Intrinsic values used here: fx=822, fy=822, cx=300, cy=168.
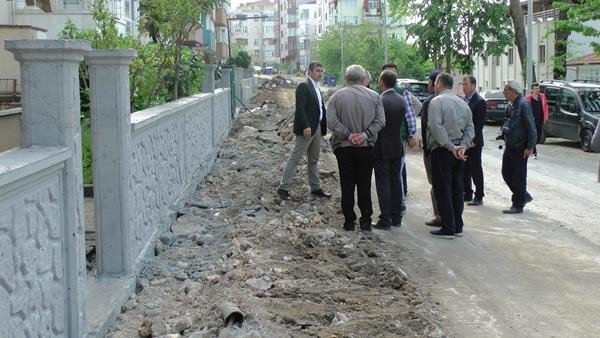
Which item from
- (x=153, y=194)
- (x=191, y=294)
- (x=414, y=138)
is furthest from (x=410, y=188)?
(x=191, y=294)

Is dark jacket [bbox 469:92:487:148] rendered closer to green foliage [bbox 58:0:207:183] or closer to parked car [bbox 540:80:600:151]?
green foliage [bbox 58:0:207:183]

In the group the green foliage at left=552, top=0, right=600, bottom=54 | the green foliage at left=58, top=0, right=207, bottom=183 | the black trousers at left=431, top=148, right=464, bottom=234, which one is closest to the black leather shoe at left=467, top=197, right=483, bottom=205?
the black trousers at left=431, top=148, right=464, bottom=234

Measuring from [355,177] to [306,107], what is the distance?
6.18ft

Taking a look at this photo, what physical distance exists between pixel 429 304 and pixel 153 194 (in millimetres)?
2791

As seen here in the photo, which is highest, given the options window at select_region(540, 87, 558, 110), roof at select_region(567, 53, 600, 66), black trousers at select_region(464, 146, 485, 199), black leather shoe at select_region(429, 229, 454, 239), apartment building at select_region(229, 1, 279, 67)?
apartment building at select_region(229, 1, 279, 67)

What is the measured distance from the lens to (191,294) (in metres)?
6.38

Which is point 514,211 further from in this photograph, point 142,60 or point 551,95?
point 551,95

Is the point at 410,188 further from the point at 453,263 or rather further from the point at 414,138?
the point at 453,263

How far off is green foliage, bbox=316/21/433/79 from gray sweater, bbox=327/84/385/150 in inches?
1819

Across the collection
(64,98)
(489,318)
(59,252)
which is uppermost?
(64,98)

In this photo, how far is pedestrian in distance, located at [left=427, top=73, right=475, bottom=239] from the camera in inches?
366

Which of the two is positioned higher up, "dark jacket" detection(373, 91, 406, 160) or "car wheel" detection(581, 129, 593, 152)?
"dark jacket" detection(373, 91, 406, 160)

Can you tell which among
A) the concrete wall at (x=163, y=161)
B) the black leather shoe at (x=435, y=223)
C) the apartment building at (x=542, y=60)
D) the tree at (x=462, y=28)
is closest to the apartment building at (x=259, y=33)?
the apartment building at (x=542, y=60)

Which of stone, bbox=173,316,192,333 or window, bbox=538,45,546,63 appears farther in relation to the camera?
window, bbox=538,45,546,63
